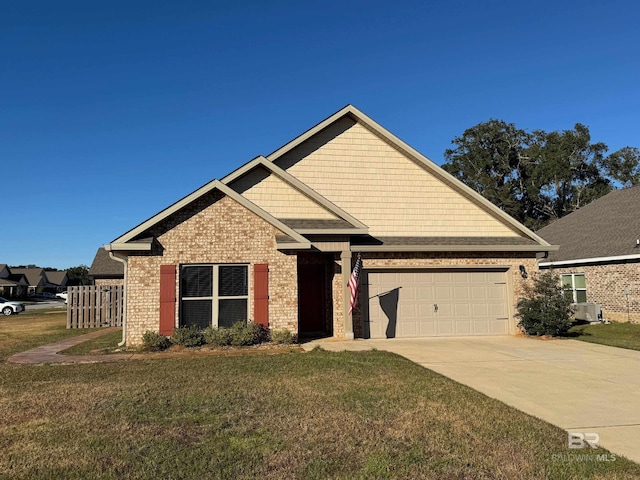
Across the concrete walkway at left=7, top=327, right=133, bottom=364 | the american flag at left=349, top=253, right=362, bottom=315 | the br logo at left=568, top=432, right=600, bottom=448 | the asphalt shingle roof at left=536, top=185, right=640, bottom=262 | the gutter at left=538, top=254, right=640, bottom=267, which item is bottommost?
the br logo at left=568, top=432, right=600, bottom=448

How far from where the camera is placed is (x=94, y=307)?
2036cm

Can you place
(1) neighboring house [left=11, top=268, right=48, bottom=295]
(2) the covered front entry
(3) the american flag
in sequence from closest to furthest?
(3) the american flag
(2) the covered front entry
(1) neighboring house [left=11, top=268, right=48, bottom=295]

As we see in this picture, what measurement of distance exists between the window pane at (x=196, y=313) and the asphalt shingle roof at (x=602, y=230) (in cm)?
1577

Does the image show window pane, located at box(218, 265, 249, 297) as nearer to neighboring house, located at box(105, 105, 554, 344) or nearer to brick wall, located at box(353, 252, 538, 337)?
neighboring house, located at box(105, 105, 554, 344)

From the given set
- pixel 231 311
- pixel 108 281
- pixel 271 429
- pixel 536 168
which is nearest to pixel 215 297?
pixel 231 311

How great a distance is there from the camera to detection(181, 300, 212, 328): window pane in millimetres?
12297

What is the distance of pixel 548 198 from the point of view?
4672cm

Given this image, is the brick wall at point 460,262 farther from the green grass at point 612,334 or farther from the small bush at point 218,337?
the small bush at point 218,337

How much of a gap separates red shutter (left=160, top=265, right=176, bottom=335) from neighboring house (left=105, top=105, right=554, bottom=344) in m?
0.03

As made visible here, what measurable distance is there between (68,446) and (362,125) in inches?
522

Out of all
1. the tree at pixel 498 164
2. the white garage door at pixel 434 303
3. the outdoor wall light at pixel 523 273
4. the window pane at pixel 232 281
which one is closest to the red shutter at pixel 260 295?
the window pane at pixel 232 281

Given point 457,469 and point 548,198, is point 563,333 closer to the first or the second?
point 457,469

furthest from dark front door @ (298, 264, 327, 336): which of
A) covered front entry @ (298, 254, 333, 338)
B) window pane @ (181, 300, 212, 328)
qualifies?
window pane @ (181, 300, 212, 328)

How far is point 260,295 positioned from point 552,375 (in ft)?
23.6
